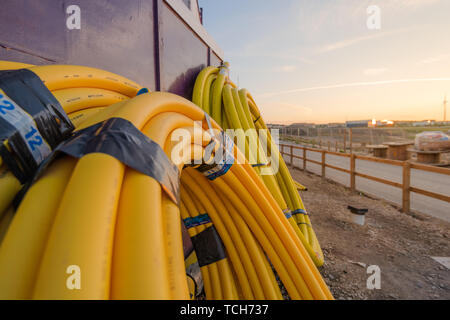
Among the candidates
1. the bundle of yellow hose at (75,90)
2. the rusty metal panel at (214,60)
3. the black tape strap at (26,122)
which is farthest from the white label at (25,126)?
the rusty metal panel at (214,60)

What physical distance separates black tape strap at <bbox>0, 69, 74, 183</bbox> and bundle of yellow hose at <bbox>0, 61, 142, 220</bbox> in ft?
0.18

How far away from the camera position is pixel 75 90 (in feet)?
3.49

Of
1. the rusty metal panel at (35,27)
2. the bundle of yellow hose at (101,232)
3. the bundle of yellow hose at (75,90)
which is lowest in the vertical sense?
the bundle of yellow hose at (101,232)

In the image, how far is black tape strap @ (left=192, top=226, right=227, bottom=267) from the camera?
Answer: 1.77 m

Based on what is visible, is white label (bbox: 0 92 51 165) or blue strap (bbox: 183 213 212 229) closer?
white label (bbox: 0 92 51 165)

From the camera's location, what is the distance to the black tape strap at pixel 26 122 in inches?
26.3

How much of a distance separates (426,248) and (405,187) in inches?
62.0

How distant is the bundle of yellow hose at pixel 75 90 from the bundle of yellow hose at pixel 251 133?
1236 millimetres

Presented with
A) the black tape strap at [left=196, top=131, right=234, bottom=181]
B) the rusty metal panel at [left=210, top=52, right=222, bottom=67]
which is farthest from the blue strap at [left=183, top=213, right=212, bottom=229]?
the rusty metal panel at [left=210, top=52, right=222, bottom=67]

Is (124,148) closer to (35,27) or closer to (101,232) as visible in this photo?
(101,232)

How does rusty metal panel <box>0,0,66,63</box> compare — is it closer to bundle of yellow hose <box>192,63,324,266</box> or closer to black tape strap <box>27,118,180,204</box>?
black tape strap <box>27,118,180,204</box>

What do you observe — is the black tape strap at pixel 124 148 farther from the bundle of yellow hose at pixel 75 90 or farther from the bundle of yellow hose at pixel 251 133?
the bundle of yellow hose at pixel 251 133
